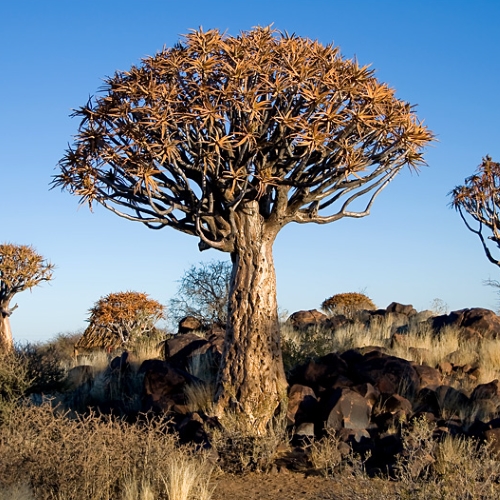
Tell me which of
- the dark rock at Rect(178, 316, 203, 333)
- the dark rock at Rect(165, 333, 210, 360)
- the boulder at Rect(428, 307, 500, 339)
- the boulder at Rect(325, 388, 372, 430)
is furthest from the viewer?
the dark rock at Rect(178, 316, 203, 333)

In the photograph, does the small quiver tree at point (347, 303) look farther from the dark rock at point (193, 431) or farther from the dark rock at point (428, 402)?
the dark rock at point (193, 431)

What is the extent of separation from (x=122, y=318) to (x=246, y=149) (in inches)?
485

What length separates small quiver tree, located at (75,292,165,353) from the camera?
20297 millimetres

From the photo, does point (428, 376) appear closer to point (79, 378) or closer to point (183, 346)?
point (183, 346)

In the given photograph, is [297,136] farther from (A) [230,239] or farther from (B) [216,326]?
(B) [216,326]

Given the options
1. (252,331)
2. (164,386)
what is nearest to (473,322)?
(164,386)

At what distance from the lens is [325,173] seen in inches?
367

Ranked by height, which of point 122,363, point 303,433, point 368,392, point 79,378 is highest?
point 122,363

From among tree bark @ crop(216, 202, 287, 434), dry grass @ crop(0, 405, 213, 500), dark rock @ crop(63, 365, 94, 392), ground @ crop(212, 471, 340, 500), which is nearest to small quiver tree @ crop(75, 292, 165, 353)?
dark rock @ crop(63, 365, 94, 392)

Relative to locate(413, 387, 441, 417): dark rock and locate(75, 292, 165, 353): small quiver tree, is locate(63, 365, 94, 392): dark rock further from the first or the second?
locate(413, 387, 441, 417): dark rock

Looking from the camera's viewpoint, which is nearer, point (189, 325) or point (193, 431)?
point (193, 431)

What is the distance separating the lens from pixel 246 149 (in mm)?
8891

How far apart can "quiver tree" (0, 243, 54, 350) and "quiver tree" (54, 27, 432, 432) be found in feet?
46.5

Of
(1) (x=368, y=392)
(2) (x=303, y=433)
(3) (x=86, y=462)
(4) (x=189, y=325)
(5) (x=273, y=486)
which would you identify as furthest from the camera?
(4) (x=189, y=325)
